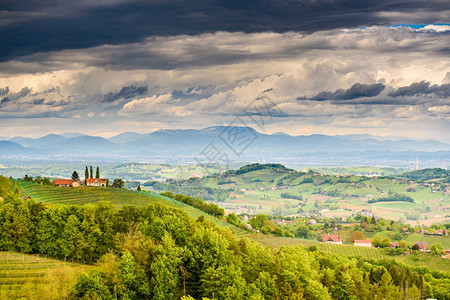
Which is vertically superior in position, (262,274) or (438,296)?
(262,274)

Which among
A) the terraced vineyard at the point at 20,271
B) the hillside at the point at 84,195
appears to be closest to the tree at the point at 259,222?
the hillside at the point at 84,195

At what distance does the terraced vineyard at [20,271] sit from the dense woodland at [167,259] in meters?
2.90

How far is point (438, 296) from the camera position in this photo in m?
60.8

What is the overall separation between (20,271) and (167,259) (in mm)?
12993

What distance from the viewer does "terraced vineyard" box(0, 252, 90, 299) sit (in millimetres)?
39375

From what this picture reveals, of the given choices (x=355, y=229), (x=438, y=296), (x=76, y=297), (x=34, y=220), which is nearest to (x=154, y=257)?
(x=76, y=297)

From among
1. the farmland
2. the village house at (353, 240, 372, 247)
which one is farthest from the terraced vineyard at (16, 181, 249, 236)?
the village house at (353, 240, 372, 247)

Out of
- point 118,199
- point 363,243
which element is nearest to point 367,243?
point 363,243

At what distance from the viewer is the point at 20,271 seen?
4456 centimetres

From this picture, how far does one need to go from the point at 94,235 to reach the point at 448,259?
74.8m

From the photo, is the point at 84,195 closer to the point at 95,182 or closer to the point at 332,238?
the point at 95,182

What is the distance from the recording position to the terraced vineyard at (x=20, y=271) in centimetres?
3938

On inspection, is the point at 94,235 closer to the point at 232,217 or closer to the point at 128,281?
the point at 128,281

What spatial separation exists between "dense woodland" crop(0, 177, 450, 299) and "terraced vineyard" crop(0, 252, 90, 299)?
2.90m
